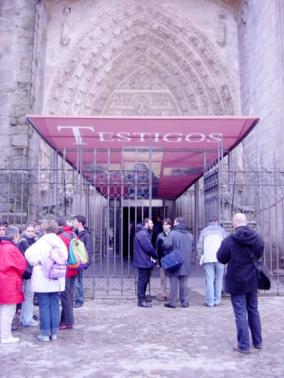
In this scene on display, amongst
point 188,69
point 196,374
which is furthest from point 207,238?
point 188,69

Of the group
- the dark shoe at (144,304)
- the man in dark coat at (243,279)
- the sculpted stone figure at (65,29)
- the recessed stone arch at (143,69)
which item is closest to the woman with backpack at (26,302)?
the dark shoe at (144,304)

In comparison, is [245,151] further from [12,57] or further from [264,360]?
[264,360]

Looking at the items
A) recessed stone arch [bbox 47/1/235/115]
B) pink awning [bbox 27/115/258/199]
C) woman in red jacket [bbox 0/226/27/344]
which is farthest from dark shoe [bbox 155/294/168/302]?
recessed stone arch [bbox 47/1/235/115]

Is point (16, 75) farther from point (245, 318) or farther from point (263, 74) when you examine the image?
point (245, 318)

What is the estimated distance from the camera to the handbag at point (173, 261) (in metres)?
6.20

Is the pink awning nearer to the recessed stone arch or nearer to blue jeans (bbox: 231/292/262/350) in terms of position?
blue jeans (bbox: 231/292/262/350)

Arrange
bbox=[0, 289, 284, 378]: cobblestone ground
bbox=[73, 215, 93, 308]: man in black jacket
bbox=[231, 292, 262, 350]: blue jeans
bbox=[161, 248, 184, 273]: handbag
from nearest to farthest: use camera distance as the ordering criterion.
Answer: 1. bbox=[0, 289, 284, 378]: cobblestone ground
2. bbox=[231, 292, 262, 350]: blue jeans
3. bbox=[73, 215, 93, 308]: man in black jacket
4. bbox=[161, 248, 184, 273]: handbag

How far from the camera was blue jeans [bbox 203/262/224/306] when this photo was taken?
20.6 feet

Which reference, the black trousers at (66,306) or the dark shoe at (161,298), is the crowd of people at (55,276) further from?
the dark shoe at (161,298)

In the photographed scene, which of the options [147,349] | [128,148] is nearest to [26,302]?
[147,349]

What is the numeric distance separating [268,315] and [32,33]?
9944 millimetres

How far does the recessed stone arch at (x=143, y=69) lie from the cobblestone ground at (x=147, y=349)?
29.4 feet

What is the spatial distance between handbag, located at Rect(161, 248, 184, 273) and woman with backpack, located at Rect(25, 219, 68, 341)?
2171mm

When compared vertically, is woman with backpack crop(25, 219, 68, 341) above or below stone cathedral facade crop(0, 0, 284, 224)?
below
